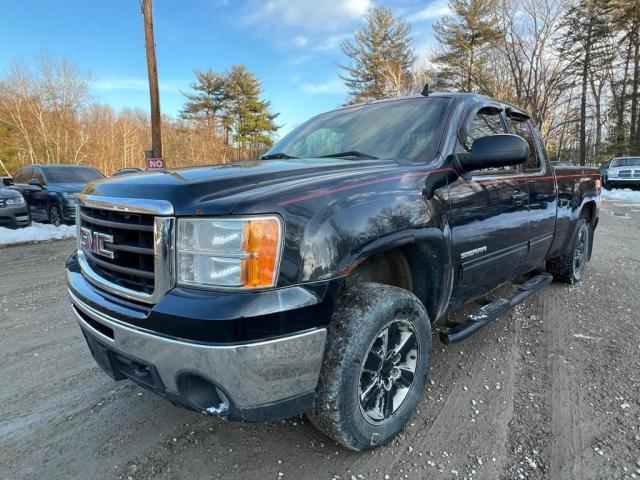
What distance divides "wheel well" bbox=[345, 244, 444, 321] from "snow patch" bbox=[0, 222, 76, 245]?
8816 millimetres

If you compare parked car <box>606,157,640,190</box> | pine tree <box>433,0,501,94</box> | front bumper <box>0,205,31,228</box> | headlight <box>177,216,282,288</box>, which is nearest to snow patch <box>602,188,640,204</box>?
parked car <box>606,157,640,190</box>

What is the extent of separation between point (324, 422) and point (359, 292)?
0.59 m

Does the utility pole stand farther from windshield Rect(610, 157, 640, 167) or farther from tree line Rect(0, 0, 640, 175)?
windshield Rect(610, 157, 640, 167)

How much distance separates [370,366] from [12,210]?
33.4 ft

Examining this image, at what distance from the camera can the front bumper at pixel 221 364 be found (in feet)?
4.98

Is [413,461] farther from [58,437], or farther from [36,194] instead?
[36,194]

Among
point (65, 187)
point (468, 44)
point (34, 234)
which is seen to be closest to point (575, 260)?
point (34, 234)

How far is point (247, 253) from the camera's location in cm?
154

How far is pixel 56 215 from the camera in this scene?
1030 cm

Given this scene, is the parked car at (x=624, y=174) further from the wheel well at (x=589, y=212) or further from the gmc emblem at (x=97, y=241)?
the gmc emblem at (x=97, y=241)

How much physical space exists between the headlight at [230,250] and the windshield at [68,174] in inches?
443

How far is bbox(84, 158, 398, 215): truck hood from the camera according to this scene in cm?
158

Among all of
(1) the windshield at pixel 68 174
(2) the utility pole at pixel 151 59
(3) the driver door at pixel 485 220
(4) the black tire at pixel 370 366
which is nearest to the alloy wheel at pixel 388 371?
(4) the black tire at pixel 370 366

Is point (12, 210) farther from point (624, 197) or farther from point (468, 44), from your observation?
point (468, 44)
